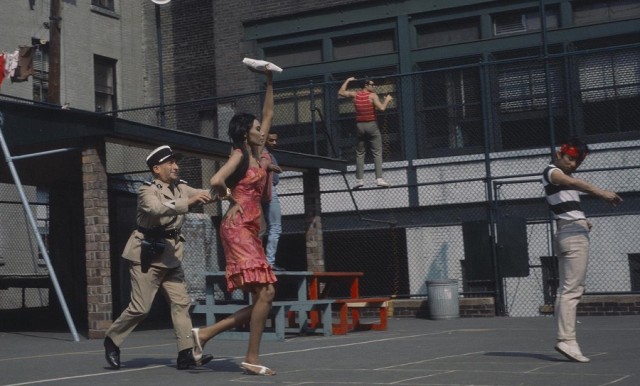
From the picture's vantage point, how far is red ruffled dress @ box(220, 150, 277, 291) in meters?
8.95

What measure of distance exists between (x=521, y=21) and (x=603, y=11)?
5.57 feet

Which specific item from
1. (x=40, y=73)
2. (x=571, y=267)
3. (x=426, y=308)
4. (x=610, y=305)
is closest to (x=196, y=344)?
(x=571, y=267)

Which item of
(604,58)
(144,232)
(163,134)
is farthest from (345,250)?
(144,232)

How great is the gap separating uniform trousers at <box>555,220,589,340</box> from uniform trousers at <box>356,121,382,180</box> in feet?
38.7

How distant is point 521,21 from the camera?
77.9 ft

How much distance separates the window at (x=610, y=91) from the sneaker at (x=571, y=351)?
11765mm

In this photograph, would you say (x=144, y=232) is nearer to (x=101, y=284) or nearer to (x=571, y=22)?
(x=101, y=284)

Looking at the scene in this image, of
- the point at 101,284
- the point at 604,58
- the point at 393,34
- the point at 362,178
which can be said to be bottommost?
the point at 101,284

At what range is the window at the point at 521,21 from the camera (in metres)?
23.5

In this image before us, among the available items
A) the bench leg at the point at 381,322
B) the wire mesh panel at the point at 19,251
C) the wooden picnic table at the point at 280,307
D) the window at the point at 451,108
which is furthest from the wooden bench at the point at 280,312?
the wire mesh panel at the point at 19,251

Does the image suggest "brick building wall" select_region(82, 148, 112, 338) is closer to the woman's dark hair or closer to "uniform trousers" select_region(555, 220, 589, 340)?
the woman's dark hair

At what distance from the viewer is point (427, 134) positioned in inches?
890

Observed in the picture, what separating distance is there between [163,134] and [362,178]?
650 centimetres

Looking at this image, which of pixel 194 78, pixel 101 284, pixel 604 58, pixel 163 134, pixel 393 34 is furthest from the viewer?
pixel 194 78
